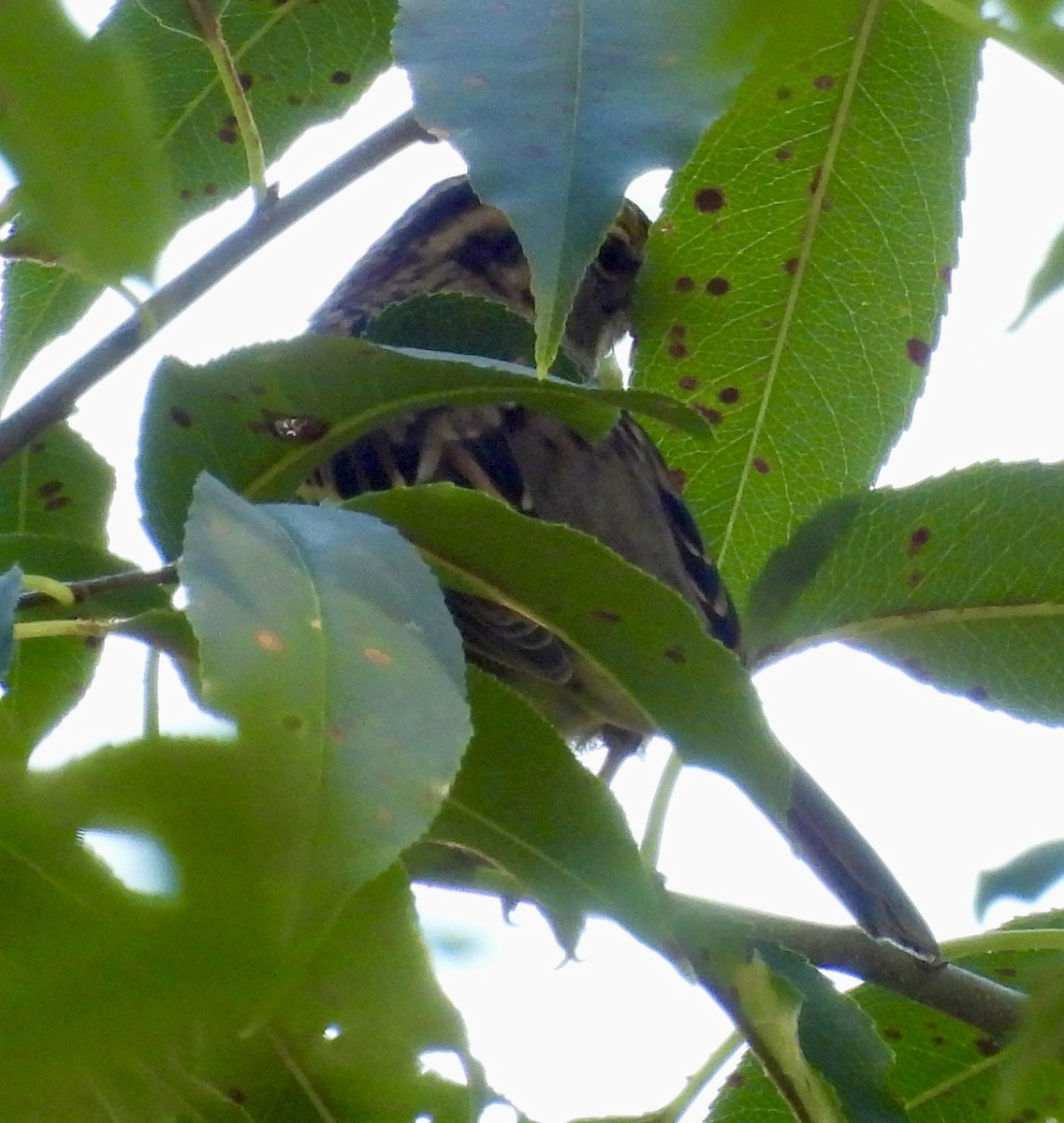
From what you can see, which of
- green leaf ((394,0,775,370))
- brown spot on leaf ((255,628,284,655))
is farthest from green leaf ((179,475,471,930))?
green leaf ((394,0,775,370))

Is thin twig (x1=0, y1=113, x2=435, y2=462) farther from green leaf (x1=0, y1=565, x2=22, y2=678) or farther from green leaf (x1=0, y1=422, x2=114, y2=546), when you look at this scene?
green leaf (x1=0, y1=422, x2=114, y2=546)

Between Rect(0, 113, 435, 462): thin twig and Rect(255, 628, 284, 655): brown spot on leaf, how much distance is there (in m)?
0.32

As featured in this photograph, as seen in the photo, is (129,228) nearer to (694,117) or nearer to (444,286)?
(694,117)

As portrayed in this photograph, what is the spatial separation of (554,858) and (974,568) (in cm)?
57

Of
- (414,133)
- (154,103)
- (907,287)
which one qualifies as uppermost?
(154,103)

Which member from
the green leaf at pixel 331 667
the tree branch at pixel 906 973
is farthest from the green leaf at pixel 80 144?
the tree branch at pixel 906 973

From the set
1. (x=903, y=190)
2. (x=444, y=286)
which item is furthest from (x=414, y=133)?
(x=444, y=286)

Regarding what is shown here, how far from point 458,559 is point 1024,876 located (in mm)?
386

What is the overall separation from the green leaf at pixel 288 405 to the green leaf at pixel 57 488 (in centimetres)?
43

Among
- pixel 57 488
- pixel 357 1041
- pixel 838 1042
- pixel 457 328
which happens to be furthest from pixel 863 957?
pixel 57 488

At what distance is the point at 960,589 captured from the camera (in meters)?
1.27

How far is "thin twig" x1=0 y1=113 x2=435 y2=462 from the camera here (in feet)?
3.18

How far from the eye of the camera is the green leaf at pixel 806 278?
4.61 feet

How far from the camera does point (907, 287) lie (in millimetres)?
1451
